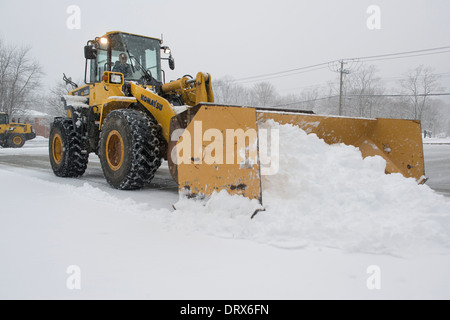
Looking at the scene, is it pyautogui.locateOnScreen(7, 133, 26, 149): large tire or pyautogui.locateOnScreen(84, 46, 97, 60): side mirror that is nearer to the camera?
pyautogui.locateOnScreen(84, 46, 97, 60): side mirror

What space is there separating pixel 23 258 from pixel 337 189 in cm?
251

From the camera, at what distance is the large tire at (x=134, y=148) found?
430cm

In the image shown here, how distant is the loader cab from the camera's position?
18.6 ft

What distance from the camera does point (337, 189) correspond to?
9.95ft

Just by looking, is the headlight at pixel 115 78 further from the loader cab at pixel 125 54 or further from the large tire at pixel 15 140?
the large tire at pixel 15 140

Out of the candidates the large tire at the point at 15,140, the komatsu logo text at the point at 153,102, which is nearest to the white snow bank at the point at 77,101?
the komatsu logo text at the point at 153,102

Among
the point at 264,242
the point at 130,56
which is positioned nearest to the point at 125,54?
the point at 130,56

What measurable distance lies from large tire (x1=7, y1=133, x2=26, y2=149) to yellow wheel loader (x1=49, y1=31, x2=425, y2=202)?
18.5 meters

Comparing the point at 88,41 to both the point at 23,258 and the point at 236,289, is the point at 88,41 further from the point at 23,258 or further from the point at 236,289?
the point at 236,289

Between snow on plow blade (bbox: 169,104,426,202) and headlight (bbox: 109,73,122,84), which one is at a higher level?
headlight (bbox: 109,73,122,84)

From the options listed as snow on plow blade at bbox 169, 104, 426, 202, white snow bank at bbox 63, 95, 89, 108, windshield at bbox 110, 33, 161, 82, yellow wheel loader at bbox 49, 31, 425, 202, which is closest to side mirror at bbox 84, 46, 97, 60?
yellow wheel loader at bbox 49, 31, 425, 202

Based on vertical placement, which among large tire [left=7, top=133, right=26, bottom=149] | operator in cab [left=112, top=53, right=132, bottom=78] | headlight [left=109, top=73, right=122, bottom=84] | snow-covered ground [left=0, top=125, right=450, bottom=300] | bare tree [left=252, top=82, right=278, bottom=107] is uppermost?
bare tree [left=252, top=82, right=278, bottom=107]

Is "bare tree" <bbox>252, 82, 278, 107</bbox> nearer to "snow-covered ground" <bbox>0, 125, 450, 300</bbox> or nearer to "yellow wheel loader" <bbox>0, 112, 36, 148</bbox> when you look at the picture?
"yellow wheel loader" <bbox>0, 112, 36, 148</bbox>
